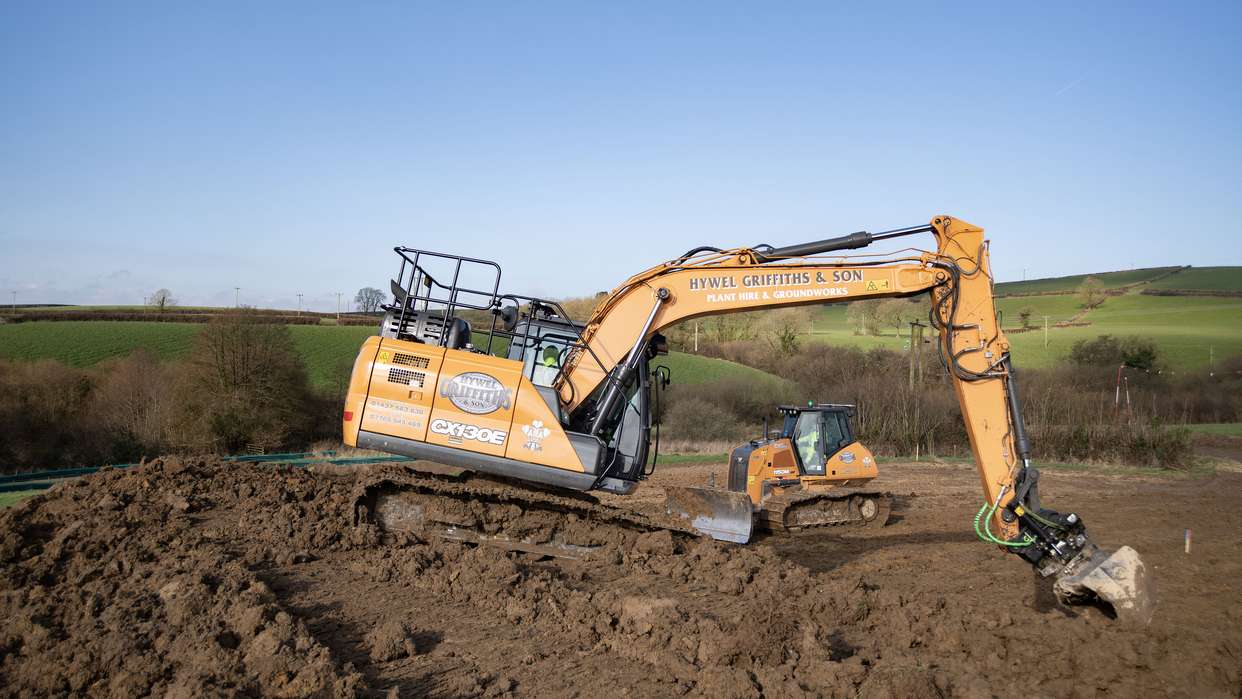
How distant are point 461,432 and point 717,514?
3096mm

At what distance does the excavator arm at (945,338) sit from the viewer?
275 inches

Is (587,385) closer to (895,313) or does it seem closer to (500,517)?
(500,517)

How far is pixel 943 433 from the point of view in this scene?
2989 cm

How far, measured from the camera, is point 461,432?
28.8ft

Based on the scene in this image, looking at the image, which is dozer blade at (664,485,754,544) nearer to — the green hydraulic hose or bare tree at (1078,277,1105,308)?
the green hydraulic hose

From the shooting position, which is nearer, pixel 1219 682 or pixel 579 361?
pixel 1219 682

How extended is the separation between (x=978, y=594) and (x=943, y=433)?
22082 millimetres

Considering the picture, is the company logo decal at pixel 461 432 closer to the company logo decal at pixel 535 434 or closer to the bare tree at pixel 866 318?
the company logo decal at pixel 535 434

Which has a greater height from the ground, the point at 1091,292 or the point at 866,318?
the point at 1091,292

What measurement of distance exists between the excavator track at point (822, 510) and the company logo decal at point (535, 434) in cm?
510

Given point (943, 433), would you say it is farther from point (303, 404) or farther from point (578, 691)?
point (578, 691)

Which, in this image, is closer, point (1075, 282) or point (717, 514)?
point (717, 514)

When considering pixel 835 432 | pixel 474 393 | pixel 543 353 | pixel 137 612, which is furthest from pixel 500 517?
pixel 835 432

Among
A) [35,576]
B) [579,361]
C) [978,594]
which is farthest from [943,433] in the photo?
[35,576]
